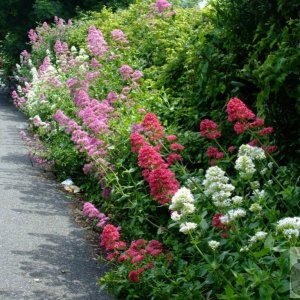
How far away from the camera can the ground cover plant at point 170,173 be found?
364 centimetres

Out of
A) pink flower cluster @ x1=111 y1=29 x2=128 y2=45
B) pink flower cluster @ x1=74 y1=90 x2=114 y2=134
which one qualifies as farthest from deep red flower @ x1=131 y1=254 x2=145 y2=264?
pink flower cluster @ x1=111 y1=29 x2=128 y2=45

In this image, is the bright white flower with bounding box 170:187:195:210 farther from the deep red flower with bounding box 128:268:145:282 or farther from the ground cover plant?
the deep red flower with bounding box 128:268:145:282

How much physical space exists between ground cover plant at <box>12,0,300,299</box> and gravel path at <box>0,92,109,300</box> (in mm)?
303

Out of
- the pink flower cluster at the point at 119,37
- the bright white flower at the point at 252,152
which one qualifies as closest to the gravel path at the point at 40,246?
the bright white flower at the point at 252,152

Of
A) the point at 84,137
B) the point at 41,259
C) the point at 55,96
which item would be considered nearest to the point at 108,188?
the point at 84,137

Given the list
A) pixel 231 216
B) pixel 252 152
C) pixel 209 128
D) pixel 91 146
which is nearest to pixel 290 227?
pixel 231 216

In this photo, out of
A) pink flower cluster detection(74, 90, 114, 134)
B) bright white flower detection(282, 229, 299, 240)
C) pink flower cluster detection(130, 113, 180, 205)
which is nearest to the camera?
bright white flower detection(282, 229, 299, 240)

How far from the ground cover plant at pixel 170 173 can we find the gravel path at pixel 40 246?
0.30 metres

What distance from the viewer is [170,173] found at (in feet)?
14.1

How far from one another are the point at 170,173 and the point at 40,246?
2.10 metres

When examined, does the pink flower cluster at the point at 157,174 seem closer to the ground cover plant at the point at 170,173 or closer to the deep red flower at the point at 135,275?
the ground cover plant at the point at 170,173

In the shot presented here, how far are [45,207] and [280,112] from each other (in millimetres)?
3393

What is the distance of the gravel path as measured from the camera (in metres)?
4.86

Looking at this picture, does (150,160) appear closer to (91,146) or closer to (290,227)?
(290,227)
